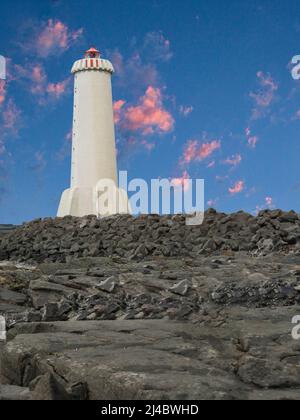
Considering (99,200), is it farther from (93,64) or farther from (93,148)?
(93,64)

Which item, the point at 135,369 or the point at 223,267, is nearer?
the point at 135,369

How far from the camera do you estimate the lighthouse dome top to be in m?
38.1

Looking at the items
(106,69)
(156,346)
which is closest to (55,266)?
(156,346)

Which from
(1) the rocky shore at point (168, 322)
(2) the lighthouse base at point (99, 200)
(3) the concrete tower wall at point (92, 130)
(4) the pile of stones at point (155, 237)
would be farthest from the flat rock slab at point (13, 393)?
(3) the concrete tower wall at point (92, 130)

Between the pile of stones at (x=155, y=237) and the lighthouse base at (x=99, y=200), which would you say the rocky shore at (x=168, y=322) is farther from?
the lighthouse base at (x=99, y=200)

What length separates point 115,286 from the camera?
47.4 feet

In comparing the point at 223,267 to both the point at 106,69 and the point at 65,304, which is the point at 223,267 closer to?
the point at 65,304

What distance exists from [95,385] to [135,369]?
1.54 feet

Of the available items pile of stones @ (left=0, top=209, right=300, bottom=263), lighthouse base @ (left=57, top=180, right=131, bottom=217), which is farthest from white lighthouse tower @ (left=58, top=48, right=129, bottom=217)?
pile of stones @ (left=0, top=209, right=300, bottom=263)

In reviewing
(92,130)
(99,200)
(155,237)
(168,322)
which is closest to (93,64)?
(92,130)

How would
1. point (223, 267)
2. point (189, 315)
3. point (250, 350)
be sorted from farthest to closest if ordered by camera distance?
point (223, 267) → point (189, 315) → point (250, 350)

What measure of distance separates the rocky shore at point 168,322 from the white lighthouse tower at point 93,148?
12067mm

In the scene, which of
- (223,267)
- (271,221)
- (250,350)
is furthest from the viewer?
(271,221)

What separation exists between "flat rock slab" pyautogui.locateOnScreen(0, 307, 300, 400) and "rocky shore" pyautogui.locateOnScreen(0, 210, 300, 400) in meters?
0.01
